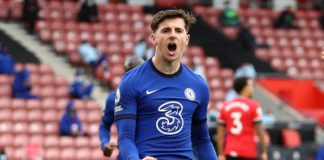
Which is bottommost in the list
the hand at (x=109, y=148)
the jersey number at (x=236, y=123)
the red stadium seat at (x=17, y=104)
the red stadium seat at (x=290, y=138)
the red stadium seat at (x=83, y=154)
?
the red stadium seat at (x=290, y=138)

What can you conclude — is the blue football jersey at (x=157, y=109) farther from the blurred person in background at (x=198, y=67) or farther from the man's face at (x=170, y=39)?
the blurred person in background at (x=198, y=67)

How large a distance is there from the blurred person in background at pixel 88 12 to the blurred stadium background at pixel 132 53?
0.20 meters

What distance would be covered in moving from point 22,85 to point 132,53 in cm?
367

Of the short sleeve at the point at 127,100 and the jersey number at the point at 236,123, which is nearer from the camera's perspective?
the short sleeve at the point at 127,100

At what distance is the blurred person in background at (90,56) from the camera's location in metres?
19.7

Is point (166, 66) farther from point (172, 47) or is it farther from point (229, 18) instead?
point (229, 18)

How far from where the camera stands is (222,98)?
20047mm

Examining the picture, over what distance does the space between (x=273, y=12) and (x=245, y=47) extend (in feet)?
9.51

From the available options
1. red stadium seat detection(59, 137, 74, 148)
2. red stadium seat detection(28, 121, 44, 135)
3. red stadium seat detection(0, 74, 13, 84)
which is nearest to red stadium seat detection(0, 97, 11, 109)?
red stadium seat detection(0, 74, 13, 84)

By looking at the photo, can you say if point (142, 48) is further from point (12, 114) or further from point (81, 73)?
point (12, 114)

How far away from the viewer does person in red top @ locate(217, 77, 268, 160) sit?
10305 mm

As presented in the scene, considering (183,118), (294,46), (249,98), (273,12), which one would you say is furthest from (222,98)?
(183,118)

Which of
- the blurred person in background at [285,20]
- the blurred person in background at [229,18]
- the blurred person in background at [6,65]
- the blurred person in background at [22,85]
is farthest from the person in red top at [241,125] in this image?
the blurred person in background at [285,20]

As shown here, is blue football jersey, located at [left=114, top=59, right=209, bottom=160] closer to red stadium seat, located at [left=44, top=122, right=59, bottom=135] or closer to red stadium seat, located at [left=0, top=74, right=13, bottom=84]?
red stadium seat, located at [left=44, top=122, right=59, bottom=135]
